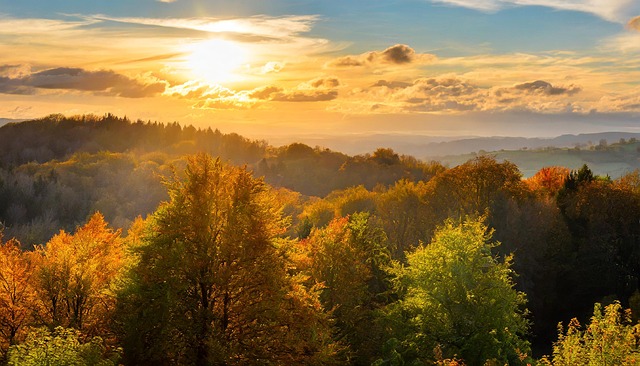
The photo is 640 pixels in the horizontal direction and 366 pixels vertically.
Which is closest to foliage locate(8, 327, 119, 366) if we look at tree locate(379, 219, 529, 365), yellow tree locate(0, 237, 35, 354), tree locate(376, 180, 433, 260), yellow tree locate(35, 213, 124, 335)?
yellow tree locate(35, 213, 124, 335)

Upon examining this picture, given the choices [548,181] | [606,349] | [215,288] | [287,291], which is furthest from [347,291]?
[548,181]

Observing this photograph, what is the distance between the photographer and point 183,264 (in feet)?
100

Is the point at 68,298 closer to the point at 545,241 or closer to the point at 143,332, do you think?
the point at 143,332

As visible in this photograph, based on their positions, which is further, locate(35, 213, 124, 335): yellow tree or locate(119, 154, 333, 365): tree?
locate(35, 213, 124, 335): yellow tree

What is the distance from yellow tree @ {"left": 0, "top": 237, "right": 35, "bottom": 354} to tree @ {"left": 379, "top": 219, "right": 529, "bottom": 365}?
23.0 meters

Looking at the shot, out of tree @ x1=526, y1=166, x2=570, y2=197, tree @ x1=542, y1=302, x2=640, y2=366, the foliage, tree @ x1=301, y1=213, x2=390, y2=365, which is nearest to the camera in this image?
the foliage

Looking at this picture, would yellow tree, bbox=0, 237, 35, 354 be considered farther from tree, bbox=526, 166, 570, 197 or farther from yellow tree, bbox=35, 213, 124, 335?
tree, bbox=526, 166, 570, 197

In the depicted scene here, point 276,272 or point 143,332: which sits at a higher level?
point 276,272

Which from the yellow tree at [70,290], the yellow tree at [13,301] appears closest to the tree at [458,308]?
the yellow tree at [70,290]

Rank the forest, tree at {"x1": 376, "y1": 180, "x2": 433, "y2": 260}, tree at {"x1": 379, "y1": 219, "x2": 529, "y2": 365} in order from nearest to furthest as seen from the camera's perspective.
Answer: the forest
tree at {"x1": 379, "y1": 219, "x2": 529, "y2": 365}
tree at {"x1": 376, "y1": 180, "x2": 433, "y2": 260}

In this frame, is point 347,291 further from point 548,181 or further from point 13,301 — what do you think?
point 548,181

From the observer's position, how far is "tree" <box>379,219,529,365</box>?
123ft

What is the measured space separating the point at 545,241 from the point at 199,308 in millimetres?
50449

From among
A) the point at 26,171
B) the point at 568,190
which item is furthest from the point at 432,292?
the point at 26,171
